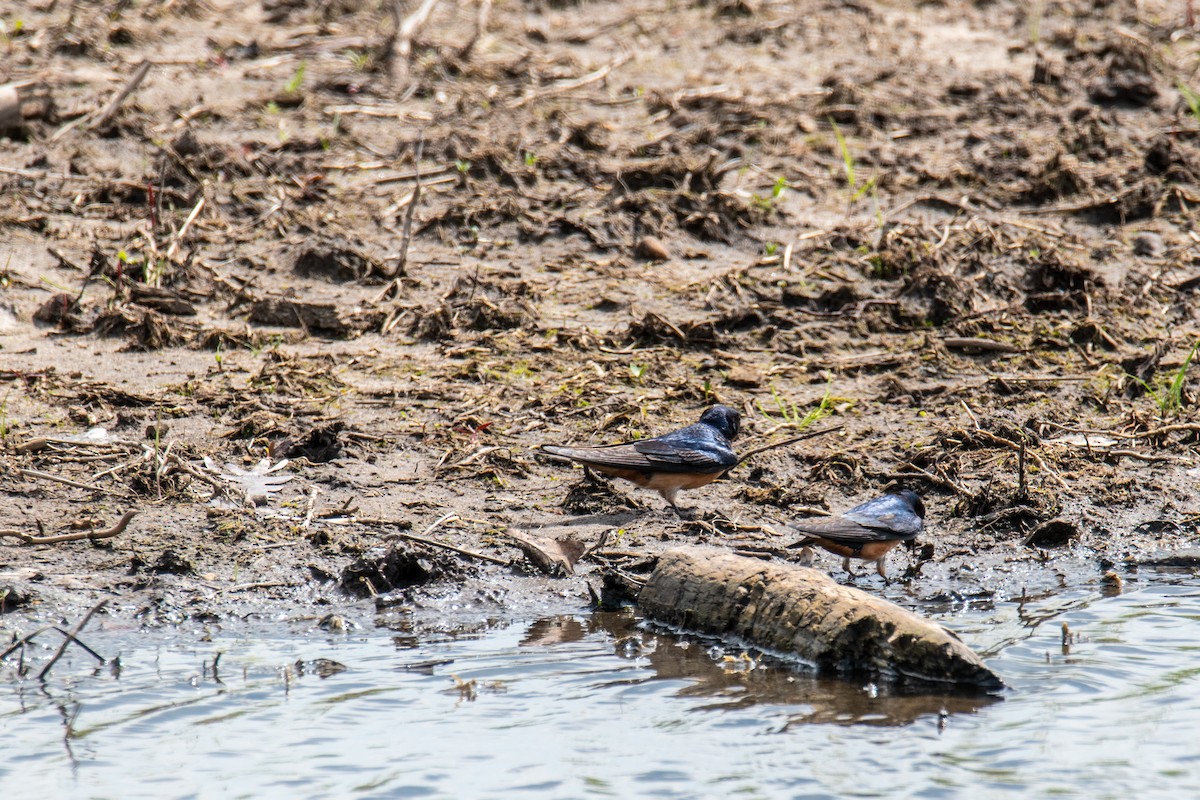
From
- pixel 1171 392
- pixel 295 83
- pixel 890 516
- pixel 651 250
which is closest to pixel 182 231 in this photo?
pixel 295 83

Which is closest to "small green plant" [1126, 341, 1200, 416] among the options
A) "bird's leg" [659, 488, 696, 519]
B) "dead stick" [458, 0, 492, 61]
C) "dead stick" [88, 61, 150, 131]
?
"bird's leg" [659, 488, 696, 519]

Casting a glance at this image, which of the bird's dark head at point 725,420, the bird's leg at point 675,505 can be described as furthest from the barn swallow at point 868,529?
the bird's dark head at point 725,420

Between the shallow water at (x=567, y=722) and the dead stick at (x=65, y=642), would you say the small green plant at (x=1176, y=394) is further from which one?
the dead stick at (x=65, y=642)

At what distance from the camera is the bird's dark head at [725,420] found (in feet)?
22.9

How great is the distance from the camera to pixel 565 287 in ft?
29.8

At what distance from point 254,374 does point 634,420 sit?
212cm

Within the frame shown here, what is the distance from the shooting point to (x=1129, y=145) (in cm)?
1102

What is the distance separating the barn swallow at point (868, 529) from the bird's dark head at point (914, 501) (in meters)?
0.01

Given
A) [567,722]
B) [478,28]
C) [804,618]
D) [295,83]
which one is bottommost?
[567,722]

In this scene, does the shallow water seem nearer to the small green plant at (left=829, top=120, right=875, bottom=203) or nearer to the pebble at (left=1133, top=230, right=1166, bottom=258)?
the pebble at (left=1133, top=230, right=1166, bottom=258)

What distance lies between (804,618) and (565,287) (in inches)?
162

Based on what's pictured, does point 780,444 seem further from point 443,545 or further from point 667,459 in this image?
point 443,545

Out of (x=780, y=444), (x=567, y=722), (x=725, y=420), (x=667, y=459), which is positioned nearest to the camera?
(x=567, y=722)

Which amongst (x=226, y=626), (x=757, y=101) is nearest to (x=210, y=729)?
(x=226, y=626)
